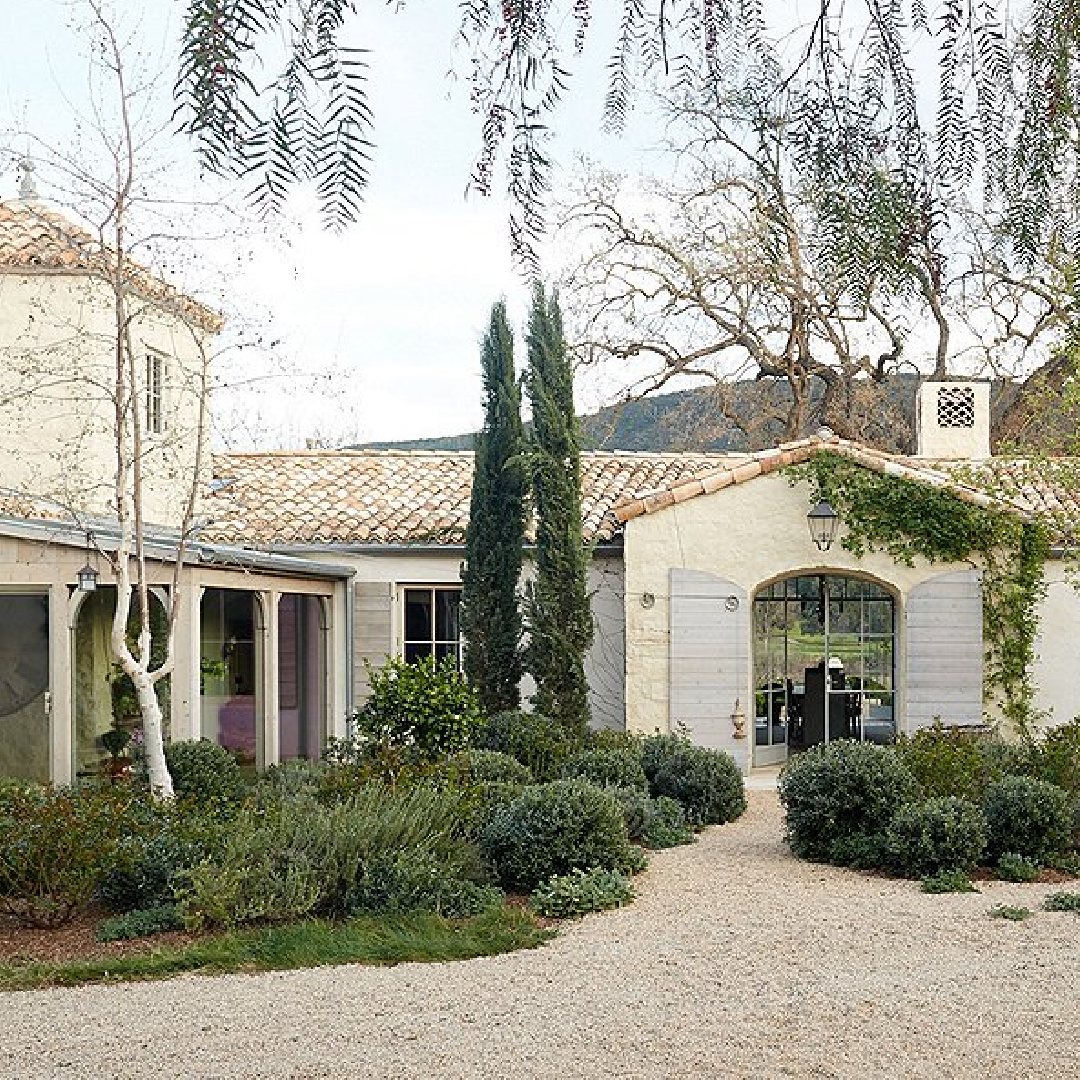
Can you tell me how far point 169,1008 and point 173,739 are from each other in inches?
228

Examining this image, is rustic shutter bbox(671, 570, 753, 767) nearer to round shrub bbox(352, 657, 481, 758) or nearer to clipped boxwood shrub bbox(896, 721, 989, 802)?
round shrub bbox(352, 657, 481, 758)

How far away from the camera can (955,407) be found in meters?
18.5

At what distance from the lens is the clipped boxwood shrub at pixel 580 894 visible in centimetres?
884

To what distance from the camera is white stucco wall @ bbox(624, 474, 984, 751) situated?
52.4 ft

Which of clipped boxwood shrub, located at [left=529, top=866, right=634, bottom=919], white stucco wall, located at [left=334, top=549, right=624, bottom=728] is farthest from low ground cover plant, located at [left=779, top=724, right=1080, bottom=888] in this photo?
white stucco wall, located at [left=334, top=549, right=624, bottom=728]

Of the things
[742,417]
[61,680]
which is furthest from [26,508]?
[742,417]

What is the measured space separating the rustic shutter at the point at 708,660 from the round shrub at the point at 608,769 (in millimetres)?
3298

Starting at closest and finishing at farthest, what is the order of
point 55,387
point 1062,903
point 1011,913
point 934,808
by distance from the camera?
point 1011,913 → point 1062,903 → point 934,808 → point 55,387

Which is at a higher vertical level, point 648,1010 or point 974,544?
point 974,544

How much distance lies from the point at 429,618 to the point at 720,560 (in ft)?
11.4

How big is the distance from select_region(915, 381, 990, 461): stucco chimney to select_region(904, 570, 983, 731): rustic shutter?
2929mm

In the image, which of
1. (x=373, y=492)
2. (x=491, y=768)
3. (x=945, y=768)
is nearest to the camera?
(x=945, y=768)

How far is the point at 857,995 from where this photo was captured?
22.9 ft

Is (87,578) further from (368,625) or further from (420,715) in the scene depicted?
(368,625)
